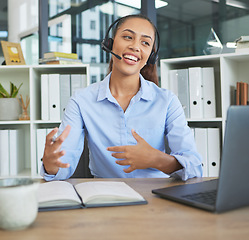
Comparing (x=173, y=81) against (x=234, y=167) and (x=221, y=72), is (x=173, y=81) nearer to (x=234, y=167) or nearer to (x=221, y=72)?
(x=221, y=72)

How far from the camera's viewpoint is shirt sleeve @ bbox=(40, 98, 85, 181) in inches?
53.2

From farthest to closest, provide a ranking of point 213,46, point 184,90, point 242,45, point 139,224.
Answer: point 213,46
point 184,90
point 242,45
point 139,224

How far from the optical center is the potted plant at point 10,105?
2.67 metres

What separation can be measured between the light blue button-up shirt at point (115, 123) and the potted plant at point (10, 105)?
1.34 meters

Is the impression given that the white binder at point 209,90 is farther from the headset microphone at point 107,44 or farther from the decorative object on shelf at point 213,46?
the headset microphone at point 107,44

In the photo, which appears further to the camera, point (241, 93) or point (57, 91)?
point (57, 91)

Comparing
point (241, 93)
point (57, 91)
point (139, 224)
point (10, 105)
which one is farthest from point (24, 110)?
point (139, 224)

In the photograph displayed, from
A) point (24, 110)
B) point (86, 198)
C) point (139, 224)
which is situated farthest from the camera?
point (24, 110)

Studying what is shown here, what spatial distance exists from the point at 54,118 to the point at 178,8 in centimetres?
194

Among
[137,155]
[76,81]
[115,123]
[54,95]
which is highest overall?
[76,81]

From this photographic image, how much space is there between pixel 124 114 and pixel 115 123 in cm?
6

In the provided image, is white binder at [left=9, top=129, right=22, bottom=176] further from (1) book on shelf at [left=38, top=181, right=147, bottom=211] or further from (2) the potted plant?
(1) book on shelf at [left=38, top=181, right=147, bottom=211]

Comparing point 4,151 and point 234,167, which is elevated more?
point 234,167

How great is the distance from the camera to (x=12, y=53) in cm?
278
